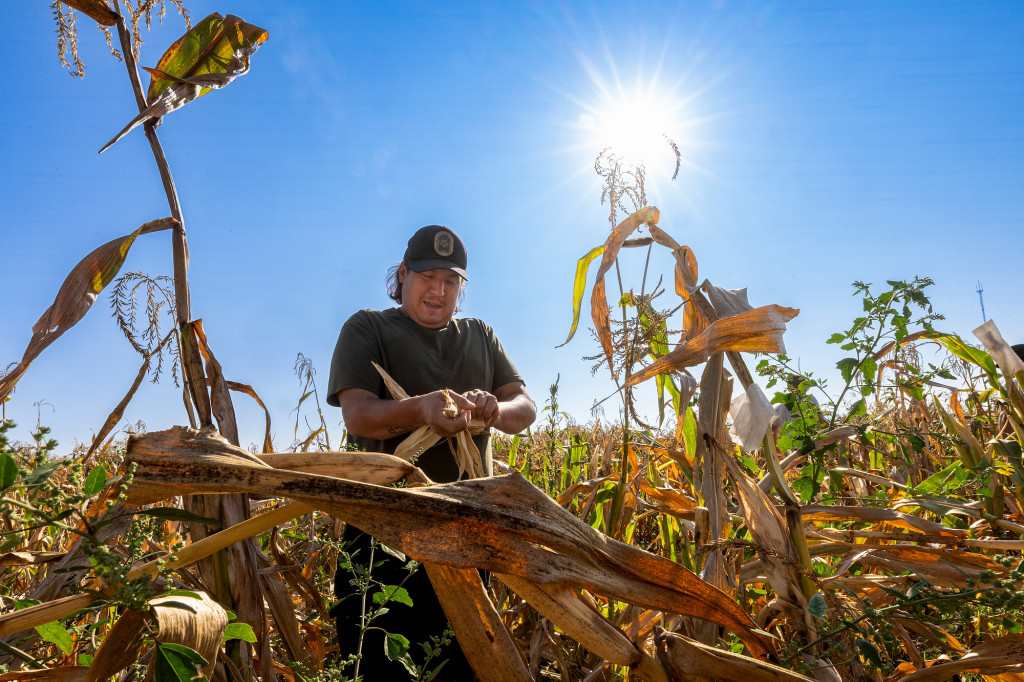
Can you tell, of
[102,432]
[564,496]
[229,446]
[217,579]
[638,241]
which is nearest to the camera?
[229,446]

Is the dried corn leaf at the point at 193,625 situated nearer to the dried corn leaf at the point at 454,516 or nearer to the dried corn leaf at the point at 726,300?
the dried corn leaf at the point at 454,516

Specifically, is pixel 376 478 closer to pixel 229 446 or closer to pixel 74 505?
pixel 229 446

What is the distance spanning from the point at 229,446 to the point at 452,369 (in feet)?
7.23

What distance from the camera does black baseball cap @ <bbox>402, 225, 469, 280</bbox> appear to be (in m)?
3.16

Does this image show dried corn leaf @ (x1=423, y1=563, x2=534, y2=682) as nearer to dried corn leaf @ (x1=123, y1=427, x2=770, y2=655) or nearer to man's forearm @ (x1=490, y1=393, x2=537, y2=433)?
dried corn leaf @ (x1=123, y1=427, x2=770, y2=655)

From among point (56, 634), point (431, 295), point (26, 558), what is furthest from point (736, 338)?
point (431, 295)

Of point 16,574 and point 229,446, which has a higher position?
point 229,446

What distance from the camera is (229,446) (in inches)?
35.5

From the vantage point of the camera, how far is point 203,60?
141 centimetres

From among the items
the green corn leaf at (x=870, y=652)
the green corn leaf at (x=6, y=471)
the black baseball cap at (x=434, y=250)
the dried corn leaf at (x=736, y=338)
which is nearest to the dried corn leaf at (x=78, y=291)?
the green corn leaf at (x=6, y=471)

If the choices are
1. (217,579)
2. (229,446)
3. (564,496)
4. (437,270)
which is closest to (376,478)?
(229,446)

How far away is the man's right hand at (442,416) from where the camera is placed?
6.37 feet

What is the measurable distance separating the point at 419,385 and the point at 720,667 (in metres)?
2.19

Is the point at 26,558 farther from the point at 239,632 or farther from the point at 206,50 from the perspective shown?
the point at 206,50
